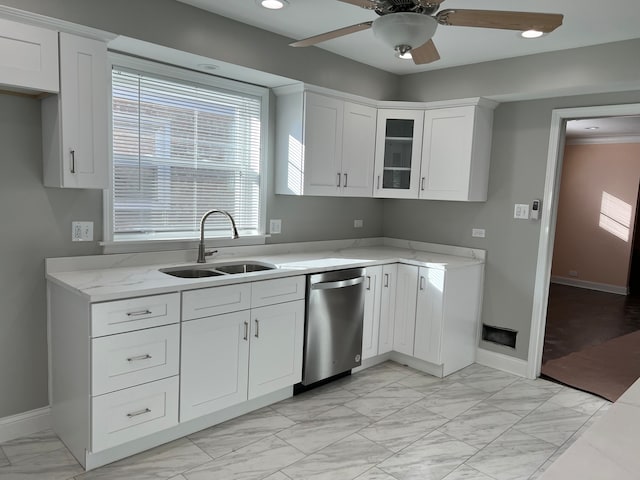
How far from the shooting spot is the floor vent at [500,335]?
3.98 m

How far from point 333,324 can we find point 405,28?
2.15 meters

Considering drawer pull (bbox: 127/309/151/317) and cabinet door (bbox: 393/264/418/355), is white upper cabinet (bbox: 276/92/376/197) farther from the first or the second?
drawer pull (bbox: 127/309/151/317)

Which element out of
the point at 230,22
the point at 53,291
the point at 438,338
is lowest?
the point at 438,338

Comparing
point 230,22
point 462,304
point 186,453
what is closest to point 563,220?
point 462,304

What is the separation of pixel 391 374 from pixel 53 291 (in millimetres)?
2548

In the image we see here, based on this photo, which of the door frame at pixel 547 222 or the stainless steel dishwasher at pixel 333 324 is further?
the door frame at pixel 547 222

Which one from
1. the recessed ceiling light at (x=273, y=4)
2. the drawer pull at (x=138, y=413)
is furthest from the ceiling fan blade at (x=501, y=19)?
the drawer pull at (x=138, y=413)

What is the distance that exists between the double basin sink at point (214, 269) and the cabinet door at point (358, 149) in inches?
40.1

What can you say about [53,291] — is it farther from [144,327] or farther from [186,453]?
[186,453]

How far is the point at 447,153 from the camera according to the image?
3918 millimetres

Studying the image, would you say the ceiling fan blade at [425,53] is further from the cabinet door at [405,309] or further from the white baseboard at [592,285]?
the white baseboard at [592,285]

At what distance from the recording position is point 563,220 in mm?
7840

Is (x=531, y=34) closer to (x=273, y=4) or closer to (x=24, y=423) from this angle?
(x=273, y=4)

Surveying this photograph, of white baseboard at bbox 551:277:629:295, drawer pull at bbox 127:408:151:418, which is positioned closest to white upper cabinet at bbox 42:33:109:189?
drawer pull at bbox 127:408:151:418
